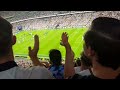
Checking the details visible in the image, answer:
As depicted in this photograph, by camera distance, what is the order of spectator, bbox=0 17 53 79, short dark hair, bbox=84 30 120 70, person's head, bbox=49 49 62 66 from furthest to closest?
person's head, bbox=49 49 62 66
spectator, bbox=0 17 53 79
short dark hair, bbox=84 30 120 70

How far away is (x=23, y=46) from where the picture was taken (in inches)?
523

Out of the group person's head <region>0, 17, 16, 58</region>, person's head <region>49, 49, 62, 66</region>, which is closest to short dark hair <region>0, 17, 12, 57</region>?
person's head <region>0, 17, 16, 58</region>

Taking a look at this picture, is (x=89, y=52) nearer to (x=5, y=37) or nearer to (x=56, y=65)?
(x=5, y=37)

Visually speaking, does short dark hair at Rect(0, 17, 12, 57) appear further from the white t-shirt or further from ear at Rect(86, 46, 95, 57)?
ear at Rect(86, 46, 95, 57)

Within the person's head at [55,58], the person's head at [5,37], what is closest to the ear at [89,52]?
the person's head at [5,37]

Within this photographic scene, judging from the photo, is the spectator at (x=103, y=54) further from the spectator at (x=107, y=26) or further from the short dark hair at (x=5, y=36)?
the short dark hair at (x=5, y=36)

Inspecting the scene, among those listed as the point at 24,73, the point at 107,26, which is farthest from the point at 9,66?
the point at 107,26

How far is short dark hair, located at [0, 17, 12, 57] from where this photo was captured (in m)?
1.38

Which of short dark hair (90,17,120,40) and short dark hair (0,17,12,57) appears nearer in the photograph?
short dark hair (90,17,120,40)

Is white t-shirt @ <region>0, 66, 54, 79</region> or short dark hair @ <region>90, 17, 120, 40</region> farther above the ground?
short dark hair @ <region>90, 17, 120, 40</region>

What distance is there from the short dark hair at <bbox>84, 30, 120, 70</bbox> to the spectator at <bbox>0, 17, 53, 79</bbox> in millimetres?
256

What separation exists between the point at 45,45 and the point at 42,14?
157 cm
